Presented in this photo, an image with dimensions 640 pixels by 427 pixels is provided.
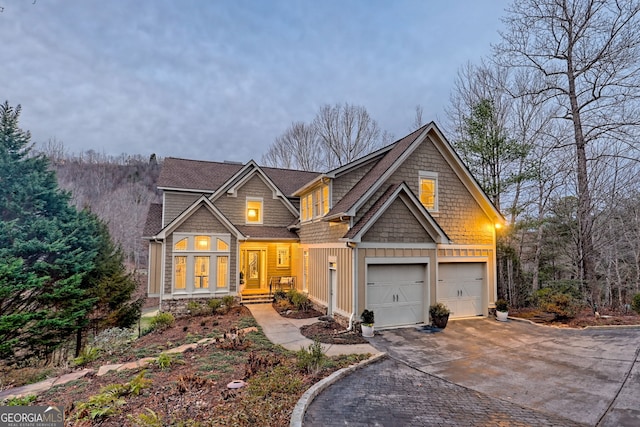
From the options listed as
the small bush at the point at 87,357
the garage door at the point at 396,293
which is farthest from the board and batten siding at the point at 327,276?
the small bush at the point at 87,357

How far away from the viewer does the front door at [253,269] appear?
17.1m

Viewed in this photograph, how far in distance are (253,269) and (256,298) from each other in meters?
2.21

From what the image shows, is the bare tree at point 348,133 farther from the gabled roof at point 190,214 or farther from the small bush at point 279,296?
the small bush at point 279,296

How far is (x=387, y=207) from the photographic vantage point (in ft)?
33.7

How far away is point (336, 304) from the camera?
36.3 ft

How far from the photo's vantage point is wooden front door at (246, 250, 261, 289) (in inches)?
672

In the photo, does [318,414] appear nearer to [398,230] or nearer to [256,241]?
[398,230]

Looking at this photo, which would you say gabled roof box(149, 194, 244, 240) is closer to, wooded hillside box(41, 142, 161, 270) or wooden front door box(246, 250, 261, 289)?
wooden front door box(246, 250, 261, 289)

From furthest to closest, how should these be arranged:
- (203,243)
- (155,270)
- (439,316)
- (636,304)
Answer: (155,270) → (203,243) → (636,304) → (439,316)

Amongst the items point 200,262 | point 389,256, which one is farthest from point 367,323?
point 200,262

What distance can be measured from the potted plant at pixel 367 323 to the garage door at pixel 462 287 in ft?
11.0

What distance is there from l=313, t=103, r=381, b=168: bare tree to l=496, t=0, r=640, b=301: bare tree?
13258 mm

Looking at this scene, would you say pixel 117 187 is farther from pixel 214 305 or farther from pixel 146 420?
pixel 146 420

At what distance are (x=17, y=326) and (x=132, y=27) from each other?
413 inches
